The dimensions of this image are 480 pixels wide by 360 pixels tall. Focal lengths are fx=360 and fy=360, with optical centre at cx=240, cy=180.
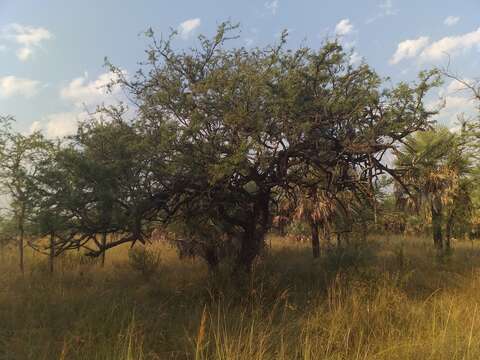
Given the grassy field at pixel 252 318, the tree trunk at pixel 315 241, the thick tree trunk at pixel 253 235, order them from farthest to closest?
the tree trunk at pixel 315 241 < the thick tree trunk at pixel 253 235 < the grassy field at pixel 252 318

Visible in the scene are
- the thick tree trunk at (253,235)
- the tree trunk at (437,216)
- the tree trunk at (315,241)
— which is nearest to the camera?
the thick tree trunk at (253,235)

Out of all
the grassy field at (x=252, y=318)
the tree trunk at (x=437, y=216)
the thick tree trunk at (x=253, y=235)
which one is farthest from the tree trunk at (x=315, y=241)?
the thick tree trunk at (x=253, y=235)

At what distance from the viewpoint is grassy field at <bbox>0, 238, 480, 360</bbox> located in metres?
4.41

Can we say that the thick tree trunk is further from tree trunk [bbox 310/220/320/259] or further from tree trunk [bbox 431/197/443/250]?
tree trunk [bbox 431/197/443/250]

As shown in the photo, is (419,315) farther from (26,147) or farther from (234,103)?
(26,147)

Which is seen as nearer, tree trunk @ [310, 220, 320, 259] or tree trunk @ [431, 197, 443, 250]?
tree trunk @ [310, 220, 320, 259]

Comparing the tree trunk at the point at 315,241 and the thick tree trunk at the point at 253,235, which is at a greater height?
the thick tree trunk at the point at 253,235

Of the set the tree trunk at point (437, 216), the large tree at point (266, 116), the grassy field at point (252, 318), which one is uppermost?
the large tree at point (266, 116)

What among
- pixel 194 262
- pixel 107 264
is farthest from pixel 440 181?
pixel 107 264

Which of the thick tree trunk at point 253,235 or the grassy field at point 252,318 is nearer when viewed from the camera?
the grassy field at point 252,318

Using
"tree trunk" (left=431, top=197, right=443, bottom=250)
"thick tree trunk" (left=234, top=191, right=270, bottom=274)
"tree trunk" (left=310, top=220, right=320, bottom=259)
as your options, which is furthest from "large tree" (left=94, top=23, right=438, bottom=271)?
"tree trunk" (left=431, top=197, right=443, bottom=250)

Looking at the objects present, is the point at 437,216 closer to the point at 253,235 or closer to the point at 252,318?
the point at 253,235

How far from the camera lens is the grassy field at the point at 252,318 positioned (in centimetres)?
441

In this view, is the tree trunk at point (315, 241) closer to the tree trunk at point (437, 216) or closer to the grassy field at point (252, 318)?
the grassy field at point (252, 318)
